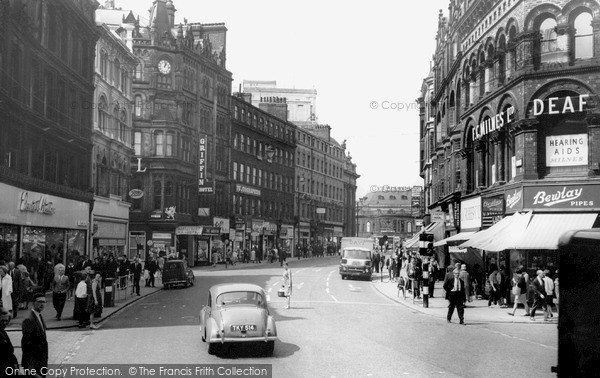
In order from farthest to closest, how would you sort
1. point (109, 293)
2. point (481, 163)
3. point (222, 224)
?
point (222, 224) → point (481, 163) → point (109, 293)

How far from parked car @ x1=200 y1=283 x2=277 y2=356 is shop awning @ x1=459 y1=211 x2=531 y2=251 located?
12088 millimetres

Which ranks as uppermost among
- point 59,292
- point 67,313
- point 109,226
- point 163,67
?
point 163,67

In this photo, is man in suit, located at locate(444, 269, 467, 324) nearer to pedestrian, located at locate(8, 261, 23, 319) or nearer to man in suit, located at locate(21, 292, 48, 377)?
pedestrian, located at locate(8, 261, 23, 319)

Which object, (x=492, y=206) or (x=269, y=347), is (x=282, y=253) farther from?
(x=269, y=347)

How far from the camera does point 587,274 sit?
7582 mm

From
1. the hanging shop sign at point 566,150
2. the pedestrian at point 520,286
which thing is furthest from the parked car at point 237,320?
the hanging shop sign at point 566,150

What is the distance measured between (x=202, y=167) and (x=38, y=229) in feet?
98.7

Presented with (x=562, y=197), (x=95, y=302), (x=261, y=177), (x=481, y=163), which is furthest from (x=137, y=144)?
(x=562, y=197)

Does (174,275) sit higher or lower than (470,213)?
lower

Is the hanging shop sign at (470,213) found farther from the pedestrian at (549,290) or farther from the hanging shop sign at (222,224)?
the hanging shop sign at (222,224)

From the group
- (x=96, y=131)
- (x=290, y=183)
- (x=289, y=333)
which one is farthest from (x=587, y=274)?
(x=290, y=183)

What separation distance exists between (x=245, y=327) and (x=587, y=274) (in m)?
8.96

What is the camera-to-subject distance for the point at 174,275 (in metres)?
35.8

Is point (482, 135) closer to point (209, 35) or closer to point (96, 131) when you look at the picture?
point (96, 131)
